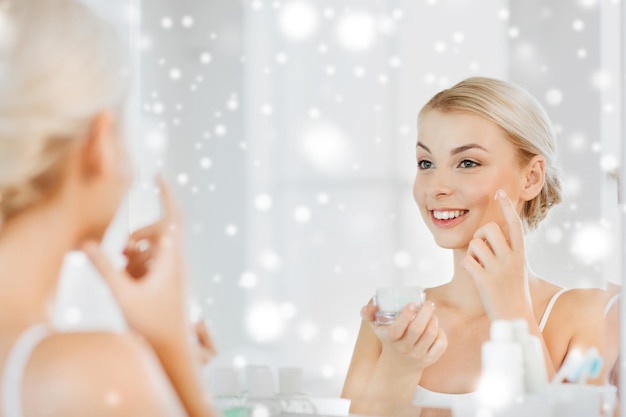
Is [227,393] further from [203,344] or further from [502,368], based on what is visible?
[502,368]

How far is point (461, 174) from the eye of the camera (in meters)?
0.99

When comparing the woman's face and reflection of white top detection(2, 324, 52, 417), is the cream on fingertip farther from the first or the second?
reflection of white top detection(2, 324, 52, 417)

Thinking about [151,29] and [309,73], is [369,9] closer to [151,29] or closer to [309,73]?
[309,73]

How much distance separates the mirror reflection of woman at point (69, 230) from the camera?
2.69 ft

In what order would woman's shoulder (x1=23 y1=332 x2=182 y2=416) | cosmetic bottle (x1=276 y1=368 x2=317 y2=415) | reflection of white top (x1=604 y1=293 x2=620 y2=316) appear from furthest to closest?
cosmetic bottle (x1=276 y1=368 x2=317 y2=415), reflection of white top (x1=604 y1=293 x2=620 y2=316), woman's shoulder (x1=23 y1=332 x2=182 y2=416)

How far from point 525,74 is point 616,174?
0.54 ft

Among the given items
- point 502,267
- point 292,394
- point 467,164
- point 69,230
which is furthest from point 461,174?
point 69,230

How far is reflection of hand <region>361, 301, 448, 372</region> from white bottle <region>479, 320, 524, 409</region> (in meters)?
0.07

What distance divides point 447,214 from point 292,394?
333mm

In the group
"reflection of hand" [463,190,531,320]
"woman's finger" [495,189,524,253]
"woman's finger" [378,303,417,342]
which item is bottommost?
"woman's finger" [378,303,417,342]

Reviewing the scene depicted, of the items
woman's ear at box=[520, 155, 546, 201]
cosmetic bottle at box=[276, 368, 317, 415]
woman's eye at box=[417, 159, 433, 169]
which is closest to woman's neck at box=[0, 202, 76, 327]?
cosmetic bottle at box=[276, 368, 317, 415]

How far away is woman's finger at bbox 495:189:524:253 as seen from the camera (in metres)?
0.97

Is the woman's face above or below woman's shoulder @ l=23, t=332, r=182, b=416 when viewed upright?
above

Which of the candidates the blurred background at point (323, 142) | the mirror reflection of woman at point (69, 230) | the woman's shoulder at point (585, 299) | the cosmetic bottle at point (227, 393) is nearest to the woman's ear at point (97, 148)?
the mirror reflection of woman at point (69, 230)
